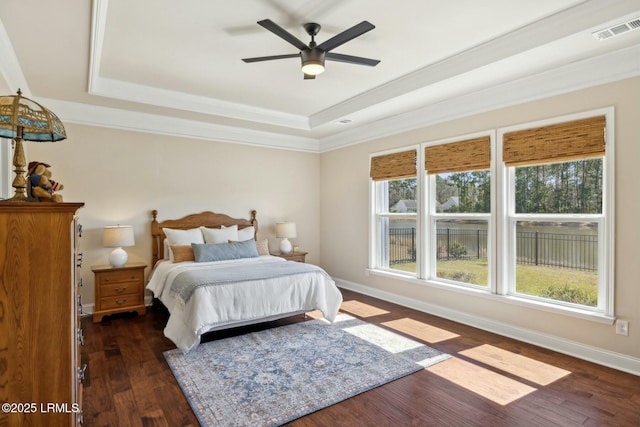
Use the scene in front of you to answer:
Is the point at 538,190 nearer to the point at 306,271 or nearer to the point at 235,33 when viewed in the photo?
the point at 306,271

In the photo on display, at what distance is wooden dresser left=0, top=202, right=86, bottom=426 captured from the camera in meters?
1.46

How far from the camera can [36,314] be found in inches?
59.2

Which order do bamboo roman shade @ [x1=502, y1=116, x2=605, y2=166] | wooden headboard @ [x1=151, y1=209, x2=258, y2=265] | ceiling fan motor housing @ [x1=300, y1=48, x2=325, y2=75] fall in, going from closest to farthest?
ceiling fan motor housing @ [x1=300, y1=48, x2=325, y2=75]
bamboo roman shade @ [x1=502, y1=116, x2=605, y2=166]
wooden headboard @ [x1=151, y1=209, x2=258, y2=265]

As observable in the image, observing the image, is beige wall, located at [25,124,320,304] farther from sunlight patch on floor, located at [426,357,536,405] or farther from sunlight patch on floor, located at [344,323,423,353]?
sunlight patch on floor, located at [426,357,536,405]

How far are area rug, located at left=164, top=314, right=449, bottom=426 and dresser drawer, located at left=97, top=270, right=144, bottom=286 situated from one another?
149 centimetres

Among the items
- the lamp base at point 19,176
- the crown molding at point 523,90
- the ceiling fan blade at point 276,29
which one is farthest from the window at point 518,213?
the lamp base at point 19,176

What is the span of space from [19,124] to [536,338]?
437cm

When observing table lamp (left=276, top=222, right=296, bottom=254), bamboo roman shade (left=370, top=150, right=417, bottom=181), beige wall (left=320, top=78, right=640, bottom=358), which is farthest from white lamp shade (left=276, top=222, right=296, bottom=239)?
bamboo roman shade (left=370, top=150, right=417, bottom=181)

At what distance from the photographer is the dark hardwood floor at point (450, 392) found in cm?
226

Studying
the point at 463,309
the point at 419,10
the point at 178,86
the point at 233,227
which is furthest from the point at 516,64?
the point at 233,227

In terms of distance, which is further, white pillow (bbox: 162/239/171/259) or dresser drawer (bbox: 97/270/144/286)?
white pillow (bbox: 162/239/171/259)

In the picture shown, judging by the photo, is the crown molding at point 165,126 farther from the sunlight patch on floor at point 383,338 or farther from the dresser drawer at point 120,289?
the sunlight patch on floor at point 383,338

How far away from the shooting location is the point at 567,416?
89.9 inches

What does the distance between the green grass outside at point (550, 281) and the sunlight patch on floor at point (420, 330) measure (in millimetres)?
785
